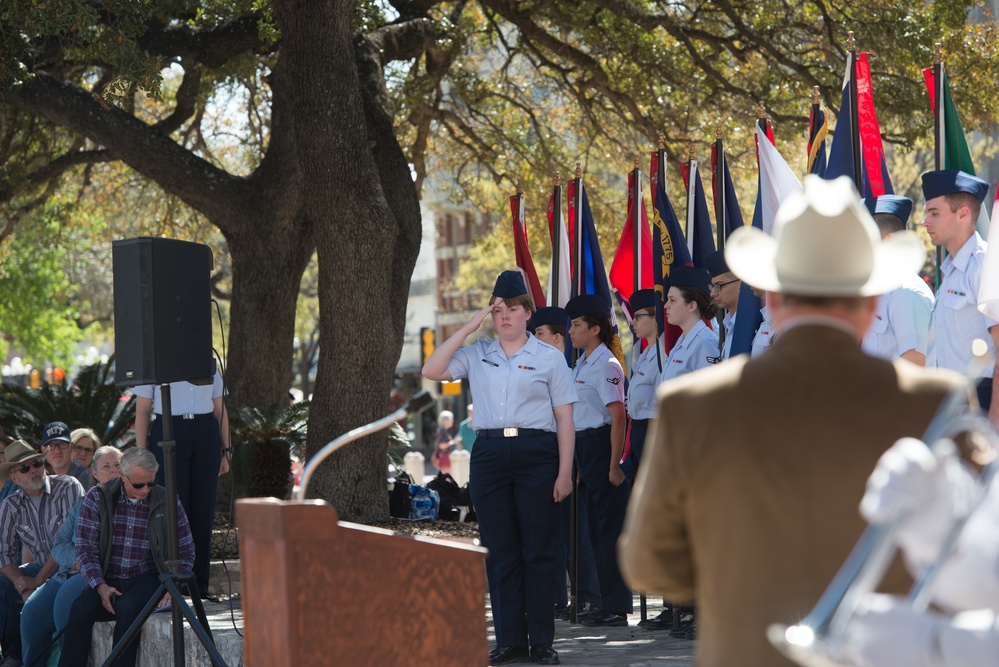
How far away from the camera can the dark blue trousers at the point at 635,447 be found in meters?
8.90

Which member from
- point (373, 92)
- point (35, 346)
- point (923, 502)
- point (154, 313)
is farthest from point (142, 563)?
point (35, 346)

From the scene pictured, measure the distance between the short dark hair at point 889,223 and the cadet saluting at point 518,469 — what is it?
2.22 meters

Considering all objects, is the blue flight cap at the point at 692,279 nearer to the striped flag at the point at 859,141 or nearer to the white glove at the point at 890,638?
the striped flag at the point at 859,141

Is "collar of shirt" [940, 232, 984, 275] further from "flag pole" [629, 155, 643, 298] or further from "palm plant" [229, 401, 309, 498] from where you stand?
"palm plant" [229, 401, 309, 498]

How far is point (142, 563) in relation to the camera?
864 centimetres

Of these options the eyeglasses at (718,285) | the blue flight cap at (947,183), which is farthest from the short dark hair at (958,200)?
the eyeglasses at (718,285)

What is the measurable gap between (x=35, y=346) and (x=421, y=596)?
41671 millimetres

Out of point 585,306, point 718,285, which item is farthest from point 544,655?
point 585,306

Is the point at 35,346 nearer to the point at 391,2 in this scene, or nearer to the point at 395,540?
the point at 391,2

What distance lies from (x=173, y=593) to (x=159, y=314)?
175 centimetres

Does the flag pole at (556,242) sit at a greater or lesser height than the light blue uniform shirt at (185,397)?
greater

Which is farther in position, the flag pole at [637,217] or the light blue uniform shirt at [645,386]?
the flag pole at [637,217]

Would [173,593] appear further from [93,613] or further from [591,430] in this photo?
[591,430]

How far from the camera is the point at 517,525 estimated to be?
7.87m
